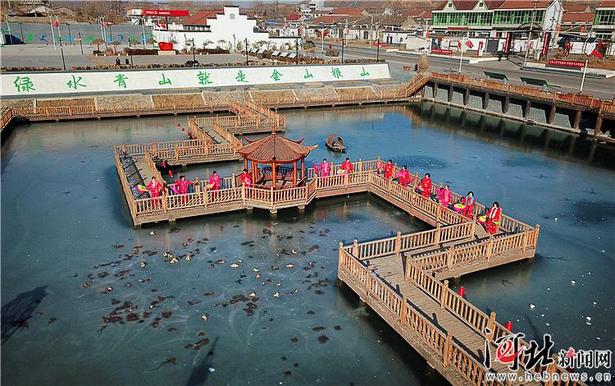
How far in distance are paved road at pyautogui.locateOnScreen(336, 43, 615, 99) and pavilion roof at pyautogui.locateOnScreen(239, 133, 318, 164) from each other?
119 ft

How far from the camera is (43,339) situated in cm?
1419

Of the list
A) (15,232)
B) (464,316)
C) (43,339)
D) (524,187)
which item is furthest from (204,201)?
(524,187)

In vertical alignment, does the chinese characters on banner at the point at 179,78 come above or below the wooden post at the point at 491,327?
above

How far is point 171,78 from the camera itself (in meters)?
52.7

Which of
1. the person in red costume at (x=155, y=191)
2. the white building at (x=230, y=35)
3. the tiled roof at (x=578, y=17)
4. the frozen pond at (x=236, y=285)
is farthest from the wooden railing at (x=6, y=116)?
the tiled roof at (x=578, y=17)

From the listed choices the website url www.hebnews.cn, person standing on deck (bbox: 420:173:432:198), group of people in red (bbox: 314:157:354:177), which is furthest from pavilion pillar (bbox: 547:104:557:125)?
the website url www.hebnews.cn

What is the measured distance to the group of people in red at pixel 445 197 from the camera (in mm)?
19547

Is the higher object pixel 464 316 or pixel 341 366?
pixel 464 316

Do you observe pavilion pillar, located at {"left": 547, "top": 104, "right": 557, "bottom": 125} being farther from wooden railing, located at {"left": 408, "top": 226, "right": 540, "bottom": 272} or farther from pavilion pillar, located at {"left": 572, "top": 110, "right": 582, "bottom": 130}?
wooden railing, located at {"left": 408, "top": 226, "right": 540, "bottom": 272}

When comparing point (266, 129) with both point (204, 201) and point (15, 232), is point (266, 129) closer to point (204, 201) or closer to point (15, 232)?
point (204, 201)

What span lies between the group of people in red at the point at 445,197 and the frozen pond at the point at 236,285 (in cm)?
163

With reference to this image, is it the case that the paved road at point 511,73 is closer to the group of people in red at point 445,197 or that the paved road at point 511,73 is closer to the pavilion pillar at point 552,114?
the pavilion pillar at point 552,114

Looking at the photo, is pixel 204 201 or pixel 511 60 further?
pixel 511 60

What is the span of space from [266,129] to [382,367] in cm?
2988
